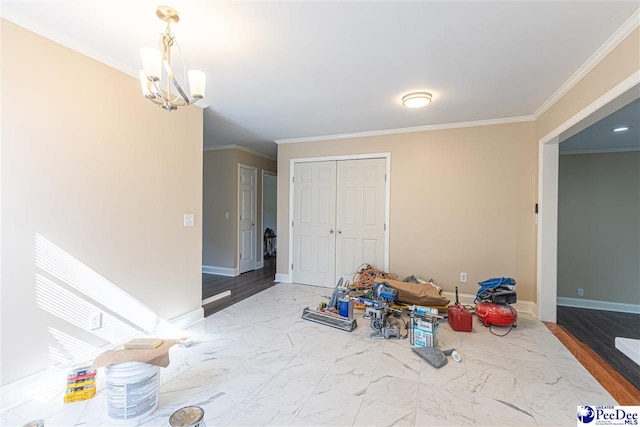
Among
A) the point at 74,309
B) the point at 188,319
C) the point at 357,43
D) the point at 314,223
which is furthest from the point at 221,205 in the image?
the point at 357,43

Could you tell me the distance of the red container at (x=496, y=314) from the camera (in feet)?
9.16

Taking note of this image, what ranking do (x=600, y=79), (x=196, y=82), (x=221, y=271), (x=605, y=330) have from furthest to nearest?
(x=221, y=271)
(x=605, y=330)
(x=600, y=79)
(x=196, y=82)

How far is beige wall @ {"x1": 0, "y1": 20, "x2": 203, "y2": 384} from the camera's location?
5.49 feet

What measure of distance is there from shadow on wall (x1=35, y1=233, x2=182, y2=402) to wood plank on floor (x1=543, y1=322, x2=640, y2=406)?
378cm

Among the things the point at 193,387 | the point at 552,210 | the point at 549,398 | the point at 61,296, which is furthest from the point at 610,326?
the point at 61,296

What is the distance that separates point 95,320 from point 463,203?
4.21 meters

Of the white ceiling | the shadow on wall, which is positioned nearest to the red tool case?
the white ceiling

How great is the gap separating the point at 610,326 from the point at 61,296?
245 inches

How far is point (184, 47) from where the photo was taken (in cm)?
195

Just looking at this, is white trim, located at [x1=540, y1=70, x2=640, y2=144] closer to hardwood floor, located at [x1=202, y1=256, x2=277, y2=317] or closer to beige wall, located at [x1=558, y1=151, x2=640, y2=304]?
beige wall, located at [x1=558, y1=151, x2=640, y2=304]

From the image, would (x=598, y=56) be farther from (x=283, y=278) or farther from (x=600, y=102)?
(x=283, y=278)

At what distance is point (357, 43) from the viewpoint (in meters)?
1.90

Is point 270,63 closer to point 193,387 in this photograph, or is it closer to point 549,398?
point 193,387

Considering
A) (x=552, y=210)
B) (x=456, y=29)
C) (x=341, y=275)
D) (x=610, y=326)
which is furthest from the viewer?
(x=341, y=275)
